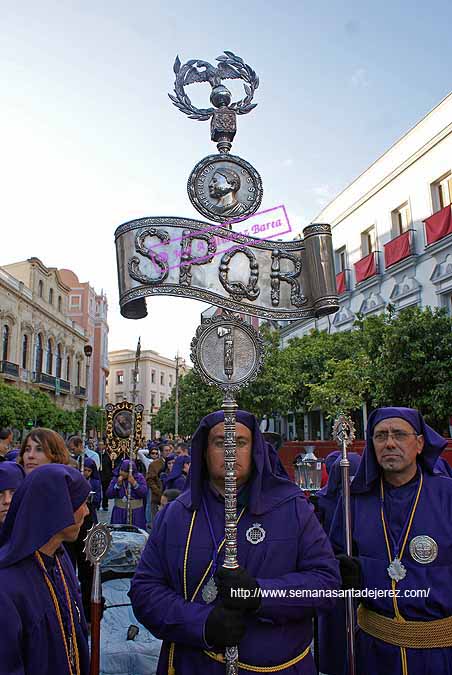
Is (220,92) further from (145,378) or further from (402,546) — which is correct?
(145,378)

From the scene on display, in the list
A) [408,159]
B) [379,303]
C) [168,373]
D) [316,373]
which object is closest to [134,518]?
[316,373]

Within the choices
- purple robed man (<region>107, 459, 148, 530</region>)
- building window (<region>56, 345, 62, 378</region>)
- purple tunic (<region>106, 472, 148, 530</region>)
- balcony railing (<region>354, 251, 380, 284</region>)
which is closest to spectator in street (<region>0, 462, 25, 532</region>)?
purple robed man (<region>107, 459, 148, 530</region>)

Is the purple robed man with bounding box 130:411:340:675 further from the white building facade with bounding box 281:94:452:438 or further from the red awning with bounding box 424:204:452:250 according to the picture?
the red awning with bounding box 424:204:452:250

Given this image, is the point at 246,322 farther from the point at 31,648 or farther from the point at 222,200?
the point at 31,648

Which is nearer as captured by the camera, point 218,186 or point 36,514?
point 36,514

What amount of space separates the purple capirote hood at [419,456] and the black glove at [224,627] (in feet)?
4.31

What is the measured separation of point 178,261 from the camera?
2432 mm

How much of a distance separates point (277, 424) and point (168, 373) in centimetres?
4914

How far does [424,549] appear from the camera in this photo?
108 inches

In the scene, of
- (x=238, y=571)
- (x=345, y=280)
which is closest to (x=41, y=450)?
(x=238, y=571)

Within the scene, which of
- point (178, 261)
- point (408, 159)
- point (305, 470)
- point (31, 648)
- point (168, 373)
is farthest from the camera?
point (168, 373)

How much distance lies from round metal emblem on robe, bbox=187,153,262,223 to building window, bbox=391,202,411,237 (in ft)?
64.4

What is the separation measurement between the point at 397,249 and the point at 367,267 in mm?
2102

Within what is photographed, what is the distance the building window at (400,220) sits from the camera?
68.6 ft
